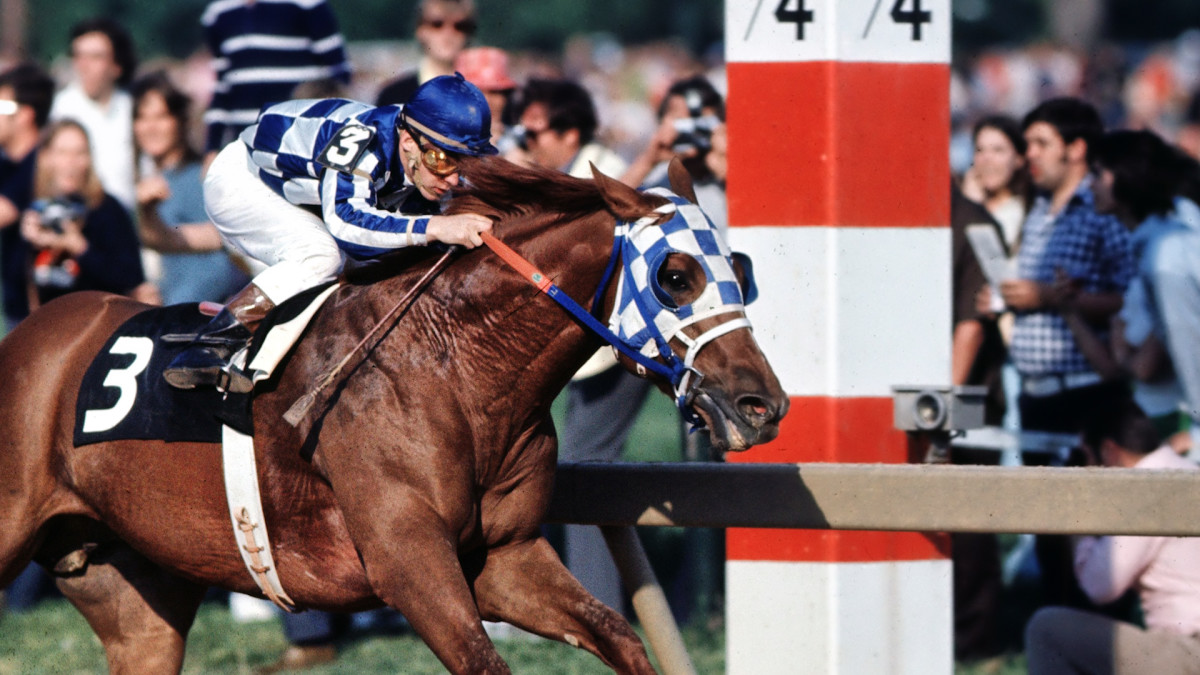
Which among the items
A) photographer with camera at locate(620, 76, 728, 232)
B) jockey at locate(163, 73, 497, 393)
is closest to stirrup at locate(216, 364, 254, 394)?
jockey at locate(163, 73, 497, 393)

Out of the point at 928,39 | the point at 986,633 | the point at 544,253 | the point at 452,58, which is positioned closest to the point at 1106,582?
the point at 986,633

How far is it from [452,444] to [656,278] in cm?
64

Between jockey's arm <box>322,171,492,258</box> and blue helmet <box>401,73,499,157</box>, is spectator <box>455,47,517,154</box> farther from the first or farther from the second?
jockey's arm <box>322,171,492,258</box>

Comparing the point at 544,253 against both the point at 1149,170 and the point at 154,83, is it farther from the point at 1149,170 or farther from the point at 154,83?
the point at 154,83

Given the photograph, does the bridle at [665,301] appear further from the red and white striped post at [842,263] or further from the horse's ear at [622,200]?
the red and white striped post at [842,263]

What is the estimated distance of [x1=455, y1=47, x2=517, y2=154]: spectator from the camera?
7.43 m

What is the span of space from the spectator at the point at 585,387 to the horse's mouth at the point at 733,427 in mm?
2377

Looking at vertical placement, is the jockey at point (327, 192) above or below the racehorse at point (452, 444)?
above

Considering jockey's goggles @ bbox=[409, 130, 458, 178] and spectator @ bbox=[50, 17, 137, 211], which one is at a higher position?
spectator @ bbox=[50, 17, 137, 211]

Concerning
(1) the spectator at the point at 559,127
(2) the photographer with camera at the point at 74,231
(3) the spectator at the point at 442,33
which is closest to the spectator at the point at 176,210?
(2) the photographer with camera at the point at 74,231

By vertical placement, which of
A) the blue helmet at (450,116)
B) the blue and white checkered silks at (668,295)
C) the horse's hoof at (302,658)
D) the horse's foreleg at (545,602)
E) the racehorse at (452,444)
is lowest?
the horse's hoof at (302,658)

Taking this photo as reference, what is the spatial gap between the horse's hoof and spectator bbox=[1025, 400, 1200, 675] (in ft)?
9.22

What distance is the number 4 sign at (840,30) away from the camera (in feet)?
13.4

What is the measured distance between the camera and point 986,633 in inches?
267
